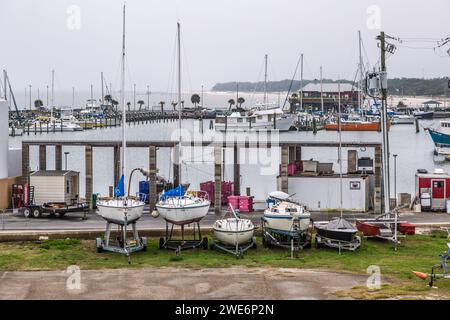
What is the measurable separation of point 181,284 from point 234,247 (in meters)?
6.10

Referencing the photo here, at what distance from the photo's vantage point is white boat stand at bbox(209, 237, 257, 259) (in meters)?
26.6

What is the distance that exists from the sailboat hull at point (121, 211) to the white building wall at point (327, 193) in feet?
36.6

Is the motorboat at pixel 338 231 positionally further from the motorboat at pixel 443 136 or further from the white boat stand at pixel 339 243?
the motorboat at pixel 443 136

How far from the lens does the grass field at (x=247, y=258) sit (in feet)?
78.8

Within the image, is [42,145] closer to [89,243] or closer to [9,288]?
[89,243]

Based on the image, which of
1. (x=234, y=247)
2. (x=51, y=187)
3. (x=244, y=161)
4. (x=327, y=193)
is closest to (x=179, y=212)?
(x=234, y=247)

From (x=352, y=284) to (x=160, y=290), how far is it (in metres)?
5.84

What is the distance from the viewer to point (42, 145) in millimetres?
38344

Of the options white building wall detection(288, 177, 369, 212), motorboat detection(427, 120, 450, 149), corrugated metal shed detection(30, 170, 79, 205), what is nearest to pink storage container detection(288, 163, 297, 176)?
white building wall detection(288, 177, 369, 212)

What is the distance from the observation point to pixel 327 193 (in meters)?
36.2

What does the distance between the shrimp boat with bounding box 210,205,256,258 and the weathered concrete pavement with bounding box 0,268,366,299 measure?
3166mm

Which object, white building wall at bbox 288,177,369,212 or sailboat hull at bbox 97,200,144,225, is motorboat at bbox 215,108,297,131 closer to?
white building wall at bbox 288,177,369,212

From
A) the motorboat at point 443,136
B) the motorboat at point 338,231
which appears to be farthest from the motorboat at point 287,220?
the motorboat at point 443,136
